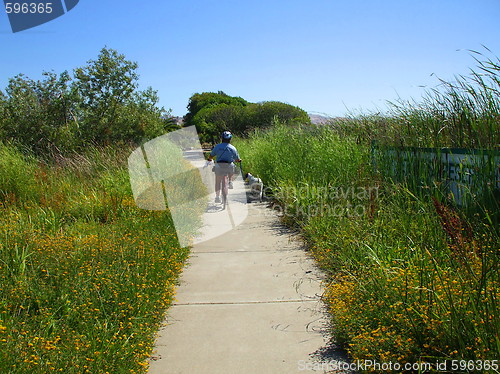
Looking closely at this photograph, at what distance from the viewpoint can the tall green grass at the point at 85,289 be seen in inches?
112

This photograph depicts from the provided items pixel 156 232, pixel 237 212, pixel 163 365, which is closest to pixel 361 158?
pixel 237 212

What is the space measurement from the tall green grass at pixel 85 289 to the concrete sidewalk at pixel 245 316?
22cm

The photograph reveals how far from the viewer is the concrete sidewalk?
10.5 feet

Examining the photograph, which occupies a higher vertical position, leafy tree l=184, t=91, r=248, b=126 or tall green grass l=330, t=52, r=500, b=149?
leafy tree l=184, t=91, r=248, b=126

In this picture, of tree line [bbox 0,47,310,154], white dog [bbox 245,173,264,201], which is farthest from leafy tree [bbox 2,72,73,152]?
white dog [bbox 245,173,264,201]

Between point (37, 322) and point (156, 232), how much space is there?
270cm

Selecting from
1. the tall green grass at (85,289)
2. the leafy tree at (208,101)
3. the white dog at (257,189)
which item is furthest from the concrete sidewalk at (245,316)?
the leafy tree at (208,101)

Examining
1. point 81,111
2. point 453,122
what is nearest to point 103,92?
point 81,111

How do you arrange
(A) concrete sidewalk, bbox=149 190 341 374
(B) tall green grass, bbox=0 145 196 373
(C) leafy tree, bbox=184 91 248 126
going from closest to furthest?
1. (B) tall green grass, bbox=0 145 196 373
2. (A) concrete sidewalk, bbox=149 190 341 374
3. (C) leafy tree, bbox=184 91 248 126

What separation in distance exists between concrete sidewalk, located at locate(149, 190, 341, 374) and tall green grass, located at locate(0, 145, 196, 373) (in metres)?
0.22

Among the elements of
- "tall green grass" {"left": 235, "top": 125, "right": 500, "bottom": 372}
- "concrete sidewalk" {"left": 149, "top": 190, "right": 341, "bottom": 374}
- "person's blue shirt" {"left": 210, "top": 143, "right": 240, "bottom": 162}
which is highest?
"person's blue shirt" {"left": 210, "top": 143, "right": 240, "bottom": 162}

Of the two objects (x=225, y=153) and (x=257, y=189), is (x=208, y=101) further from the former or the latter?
(x=225, y=153)

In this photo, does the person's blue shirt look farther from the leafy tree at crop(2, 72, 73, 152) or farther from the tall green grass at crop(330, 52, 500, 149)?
the leafy tree at crop(2, 72, 73, 152)

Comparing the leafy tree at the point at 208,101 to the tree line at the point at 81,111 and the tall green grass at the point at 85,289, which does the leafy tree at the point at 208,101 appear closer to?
the tree line at the point at 81,111
